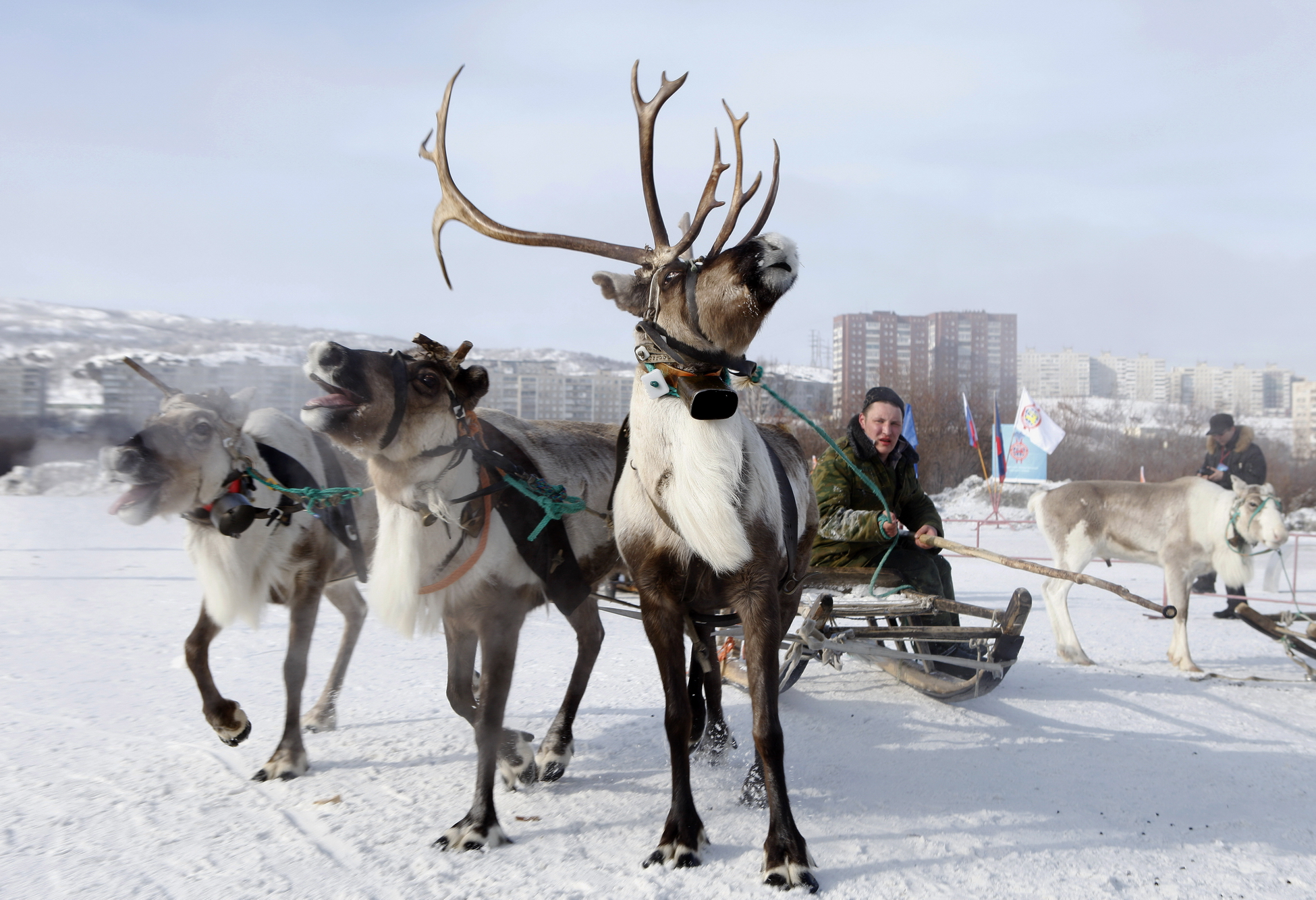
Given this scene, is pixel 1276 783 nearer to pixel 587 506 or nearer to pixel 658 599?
pixel 658 599

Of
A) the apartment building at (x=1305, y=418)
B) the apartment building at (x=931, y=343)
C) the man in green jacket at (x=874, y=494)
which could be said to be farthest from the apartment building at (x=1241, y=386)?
the man in green jacket at (x=874, y=494)

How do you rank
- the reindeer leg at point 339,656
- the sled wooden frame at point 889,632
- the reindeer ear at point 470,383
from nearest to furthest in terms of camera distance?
1. the reindeer ear at point 470,383
2. the sled wooden frame at point 889,632
3. the reindeer leg at point 339,656

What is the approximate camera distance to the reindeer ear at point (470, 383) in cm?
346

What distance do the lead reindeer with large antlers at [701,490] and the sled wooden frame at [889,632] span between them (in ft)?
3.72

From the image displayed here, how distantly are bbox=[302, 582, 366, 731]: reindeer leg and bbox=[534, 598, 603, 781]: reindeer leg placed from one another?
4.42 feet

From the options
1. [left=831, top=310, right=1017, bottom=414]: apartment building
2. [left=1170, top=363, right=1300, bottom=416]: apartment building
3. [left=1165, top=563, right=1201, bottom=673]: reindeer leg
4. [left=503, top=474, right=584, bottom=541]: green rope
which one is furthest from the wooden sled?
[left=1170, top=363, right=1300, bottom=416]: apartment building

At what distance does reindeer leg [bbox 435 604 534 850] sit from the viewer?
322cm

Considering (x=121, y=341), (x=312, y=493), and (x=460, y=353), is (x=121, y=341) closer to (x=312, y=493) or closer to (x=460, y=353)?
(x=312, y=493)

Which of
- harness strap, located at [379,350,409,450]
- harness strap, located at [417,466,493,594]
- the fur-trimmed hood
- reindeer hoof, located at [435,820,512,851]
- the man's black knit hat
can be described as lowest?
reindeer hoof, located at [435,820,512,851]

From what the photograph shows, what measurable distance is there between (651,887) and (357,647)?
15.6ft

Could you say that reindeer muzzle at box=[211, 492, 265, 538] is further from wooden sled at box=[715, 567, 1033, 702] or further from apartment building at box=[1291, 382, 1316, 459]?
apartment building at box=[1291, 382, 1316, 459]

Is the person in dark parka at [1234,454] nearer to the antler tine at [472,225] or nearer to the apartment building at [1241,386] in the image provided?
the antler tine at [472,225]

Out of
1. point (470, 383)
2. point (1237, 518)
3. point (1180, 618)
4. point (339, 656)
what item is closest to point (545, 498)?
point (470, 383)

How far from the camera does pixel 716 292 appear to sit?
2.90m
